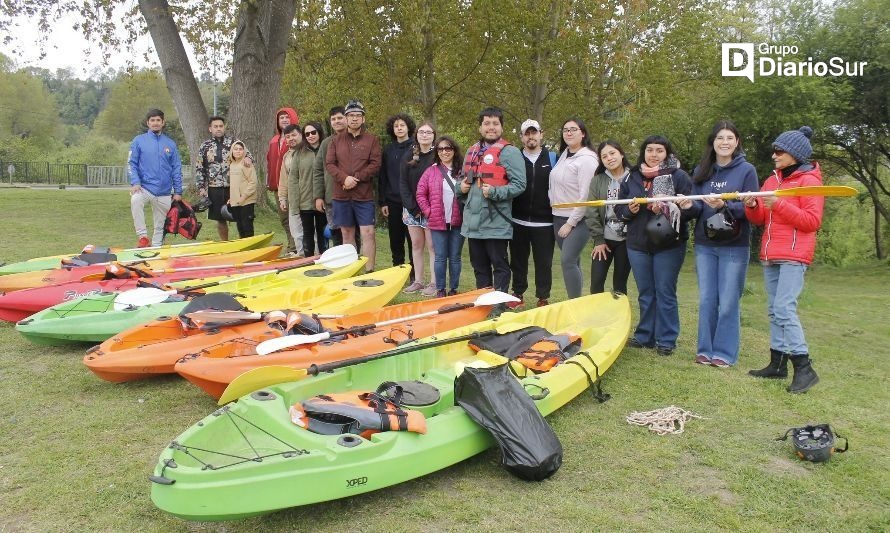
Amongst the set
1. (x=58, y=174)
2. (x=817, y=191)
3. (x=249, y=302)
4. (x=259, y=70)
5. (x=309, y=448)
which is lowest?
(x=309, y=448)

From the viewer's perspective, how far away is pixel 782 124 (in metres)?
14.5

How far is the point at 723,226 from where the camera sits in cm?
439

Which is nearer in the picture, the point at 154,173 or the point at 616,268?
the point at 616,268

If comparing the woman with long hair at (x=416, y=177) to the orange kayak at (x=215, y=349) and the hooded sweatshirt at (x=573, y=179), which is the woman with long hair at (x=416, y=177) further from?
the orange kayak at (x=215, y=349)

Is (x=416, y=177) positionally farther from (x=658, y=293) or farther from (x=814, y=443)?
(x=814, y=443)

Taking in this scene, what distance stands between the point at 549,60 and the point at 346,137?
876 centimetres

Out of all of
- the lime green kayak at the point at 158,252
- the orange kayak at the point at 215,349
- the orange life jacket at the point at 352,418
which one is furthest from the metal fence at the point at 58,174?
the orange life jacket at the point at 352,418

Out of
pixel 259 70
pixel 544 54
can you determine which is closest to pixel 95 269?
pixel 259 70

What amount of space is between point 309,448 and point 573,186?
346cm

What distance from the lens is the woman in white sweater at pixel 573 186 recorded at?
542 centimetres

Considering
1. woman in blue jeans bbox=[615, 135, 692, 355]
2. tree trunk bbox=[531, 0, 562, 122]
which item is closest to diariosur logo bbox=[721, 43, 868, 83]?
tree trunk bbox=[531, 0, 562, 122]

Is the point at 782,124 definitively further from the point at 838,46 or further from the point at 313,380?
the point at 313,380

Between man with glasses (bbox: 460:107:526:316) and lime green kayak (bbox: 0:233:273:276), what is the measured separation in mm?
3475

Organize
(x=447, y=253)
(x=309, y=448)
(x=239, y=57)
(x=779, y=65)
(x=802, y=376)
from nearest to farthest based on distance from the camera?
(x=309, y=448)
(x=802, y=376)
(x=447, y=253)
(x=239, y=57)
(x=779, y=65)
